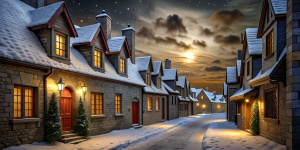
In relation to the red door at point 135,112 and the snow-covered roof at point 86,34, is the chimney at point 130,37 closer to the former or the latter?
the red door at point 135,112

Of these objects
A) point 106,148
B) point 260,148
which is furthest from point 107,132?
point 260,148

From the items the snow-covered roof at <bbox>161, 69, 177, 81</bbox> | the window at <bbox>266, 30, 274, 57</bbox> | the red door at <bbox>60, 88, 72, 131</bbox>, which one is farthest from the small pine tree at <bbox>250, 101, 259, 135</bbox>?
the snow-covered roof at <bbox>161, 69, 177, 81</bbox>

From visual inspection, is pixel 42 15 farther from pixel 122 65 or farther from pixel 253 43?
pixel 253 43

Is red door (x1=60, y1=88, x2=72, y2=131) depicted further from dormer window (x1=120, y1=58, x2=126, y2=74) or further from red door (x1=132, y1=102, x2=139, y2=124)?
red door (x1=132, y1=102, x2=139, y2=124)

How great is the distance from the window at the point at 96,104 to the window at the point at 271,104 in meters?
9.70

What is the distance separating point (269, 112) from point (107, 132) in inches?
383

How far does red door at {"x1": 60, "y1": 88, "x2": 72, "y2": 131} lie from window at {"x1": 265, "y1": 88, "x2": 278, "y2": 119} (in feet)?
33.8

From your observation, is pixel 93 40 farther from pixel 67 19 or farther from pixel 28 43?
pixel 28 43

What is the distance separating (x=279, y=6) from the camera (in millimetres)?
11688

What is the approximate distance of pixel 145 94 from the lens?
23.1 metres

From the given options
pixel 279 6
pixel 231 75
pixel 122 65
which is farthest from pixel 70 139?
pixel 231 75

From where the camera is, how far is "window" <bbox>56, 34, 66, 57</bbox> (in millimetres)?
12461

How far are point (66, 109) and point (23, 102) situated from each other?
116 inches

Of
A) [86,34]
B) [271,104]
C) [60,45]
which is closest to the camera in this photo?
[271,104]
